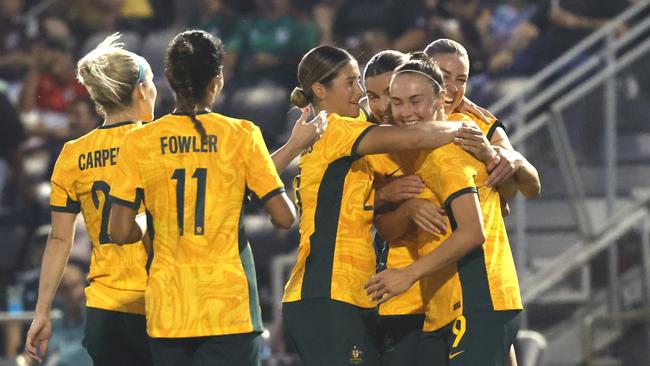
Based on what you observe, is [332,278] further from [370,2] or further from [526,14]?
[370,2]

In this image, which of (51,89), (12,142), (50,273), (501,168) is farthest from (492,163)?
(51,89)

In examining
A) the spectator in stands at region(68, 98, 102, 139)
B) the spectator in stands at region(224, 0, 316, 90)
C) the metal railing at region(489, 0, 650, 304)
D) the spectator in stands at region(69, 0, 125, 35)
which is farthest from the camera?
A: the spectator in stands at region(69, 0, 125, 35)

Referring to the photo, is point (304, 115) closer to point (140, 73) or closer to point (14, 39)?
point (140, 73)

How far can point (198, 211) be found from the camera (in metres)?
5.30

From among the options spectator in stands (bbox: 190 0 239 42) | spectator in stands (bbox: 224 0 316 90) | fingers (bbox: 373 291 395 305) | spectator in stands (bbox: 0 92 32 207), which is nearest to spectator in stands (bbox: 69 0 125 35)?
spectator in stands (bbox: 190 0 239 42)

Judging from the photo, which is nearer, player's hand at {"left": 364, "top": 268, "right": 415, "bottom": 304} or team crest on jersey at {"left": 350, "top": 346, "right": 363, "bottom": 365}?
player's hand at {"left": 364, "top": 268, "right": 415, "bottom": 304}

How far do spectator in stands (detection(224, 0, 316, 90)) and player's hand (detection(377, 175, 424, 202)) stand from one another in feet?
24.6

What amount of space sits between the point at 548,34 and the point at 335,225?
Answer: 22.4ft

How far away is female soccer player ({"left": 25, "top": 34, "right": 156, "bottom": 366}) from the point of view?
596cm

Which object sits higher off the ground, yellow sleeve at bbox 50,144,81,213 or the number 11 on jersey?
yellow sleeve at bbox 50,144,81,213

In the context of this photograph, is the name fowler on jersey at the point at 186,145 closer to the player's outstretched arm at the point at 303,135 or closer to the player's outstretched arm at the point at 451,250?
the player's outstretched arm at the point at 303,135

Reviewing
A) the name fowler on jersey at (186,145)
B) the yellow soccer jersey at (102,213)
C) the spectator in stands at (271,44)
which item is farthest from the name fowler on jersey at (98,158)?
the spectator in stands at (271,44)

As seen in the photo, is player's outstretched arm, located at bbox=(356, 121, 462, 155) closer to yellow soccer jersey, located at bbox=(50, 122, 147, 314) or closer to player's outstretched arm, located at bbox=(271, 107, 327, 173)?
player's outstretched arm, located at bbox=(271, 107, 327, 173)

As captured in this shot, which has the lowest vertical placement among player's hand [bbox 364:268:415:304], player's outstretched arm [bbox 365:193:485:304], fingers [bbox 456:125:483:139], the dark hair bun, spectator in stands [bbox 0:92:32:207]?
player's hand [bbox 364:268:415:304]
